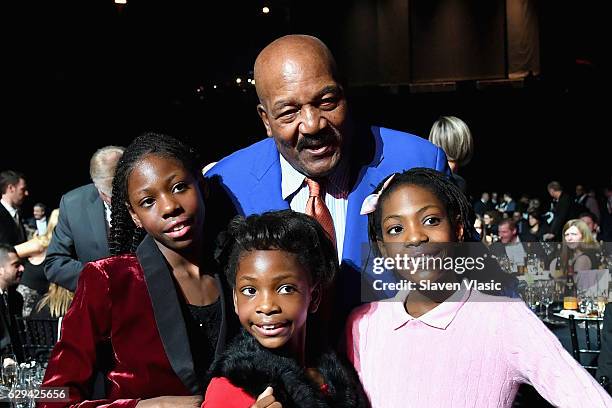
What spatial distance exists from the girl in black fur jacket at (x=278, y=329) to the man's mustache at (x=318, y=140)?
0.77 ft

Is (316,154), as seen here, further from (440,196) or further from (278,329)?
(278,329)

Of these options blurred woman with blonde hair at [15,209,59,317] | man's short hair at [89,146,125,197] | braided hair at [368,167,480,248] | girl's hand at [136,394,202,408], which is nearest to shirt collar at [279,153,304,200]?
braided hair at [368,167,480,248]

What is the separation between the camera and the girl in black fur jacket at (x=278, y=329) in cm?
163

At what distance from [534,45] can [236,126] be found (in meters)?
8.04

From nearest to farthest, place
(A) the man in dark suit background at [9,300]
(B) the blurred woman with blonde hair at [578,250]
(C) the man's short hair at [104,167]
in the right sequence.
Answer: (C) the man's short hair at [104,167] → (A) the man in dark suit background at [9,300] → (B) the blurred woman with blonde hair at [578,250]

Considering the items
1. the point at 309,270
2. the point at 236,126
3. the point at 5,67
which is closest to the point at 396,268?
the point at 309,270

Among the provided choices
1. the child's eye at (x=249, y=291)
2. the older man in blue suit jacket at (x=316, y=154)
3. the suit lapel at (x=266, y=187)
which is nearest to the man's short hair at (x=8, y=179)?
the older man in blue suit jacket at (x=316, y=154)

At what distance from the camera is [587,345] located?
14.6 feet

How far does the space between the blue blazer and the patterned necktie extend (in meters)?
0.05

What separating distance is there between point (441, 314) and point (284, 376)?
37 centimetres

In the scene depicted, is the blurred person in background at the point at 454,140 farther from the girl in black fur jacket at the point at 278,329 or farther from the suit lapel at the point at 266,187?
the girl in black fur jacket at the point at 278,329

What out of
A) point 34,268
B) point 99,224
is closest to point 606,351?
point 99,224

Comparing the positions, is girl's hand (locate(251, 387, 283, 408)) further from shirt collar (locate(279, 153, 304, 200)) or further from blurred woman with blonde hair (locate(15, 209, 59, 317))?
blurred woman with blonde hair (locate(15, 209, 59, 317))

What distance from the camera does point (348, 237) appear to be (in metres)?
2.03
